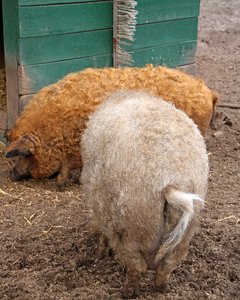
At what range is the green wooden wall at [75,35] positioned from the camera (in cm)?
632

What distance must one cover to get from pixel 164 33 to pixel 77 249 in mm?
3803

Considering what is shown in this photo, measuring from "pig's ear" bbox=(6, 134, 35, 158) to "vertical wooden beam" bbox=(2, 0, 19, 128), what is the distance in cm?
76

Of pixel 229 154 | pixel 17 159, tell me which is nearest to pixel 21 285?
pixel 17 159

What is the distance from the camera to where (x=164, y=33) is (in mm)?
7754

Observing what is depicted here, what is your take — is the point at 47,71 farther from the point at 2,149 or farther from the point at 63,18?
the point at 2,149

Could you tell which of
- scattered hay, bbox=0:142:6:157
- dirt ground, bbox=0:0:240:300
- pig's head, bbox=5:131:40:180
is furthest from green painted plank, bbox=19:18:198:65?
dirt ground, bbox=0:0:240:300

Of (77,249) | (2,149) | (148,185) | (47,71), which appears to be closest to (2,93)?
(2,149)

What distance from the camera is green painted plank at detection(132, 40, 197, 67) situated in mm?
7531

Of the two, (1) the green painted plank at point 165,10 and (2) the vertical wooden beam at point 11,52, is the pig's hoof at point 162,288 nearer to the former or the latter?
(2) the vertical wooden beam at point 11,52

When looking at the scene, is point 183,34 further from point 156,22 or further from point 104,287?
point 104,287

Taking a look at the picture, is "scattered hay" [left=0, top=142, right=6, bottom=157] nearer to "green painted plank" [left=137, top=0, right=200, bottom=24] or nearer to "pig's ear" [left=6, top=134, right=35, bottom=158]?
"pig's ear" [left=6, top=134, right=35, bottom=158]

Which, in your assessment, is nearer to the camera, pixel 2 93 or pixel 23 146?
pixel 23 146

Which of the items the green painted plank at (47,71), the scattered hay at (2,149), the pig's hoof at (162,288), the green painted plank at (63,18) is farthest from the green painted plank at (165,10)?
the pig's hoof at (162,288)

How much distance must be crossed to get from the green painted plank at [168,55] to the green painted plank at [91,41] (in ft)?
0.21
